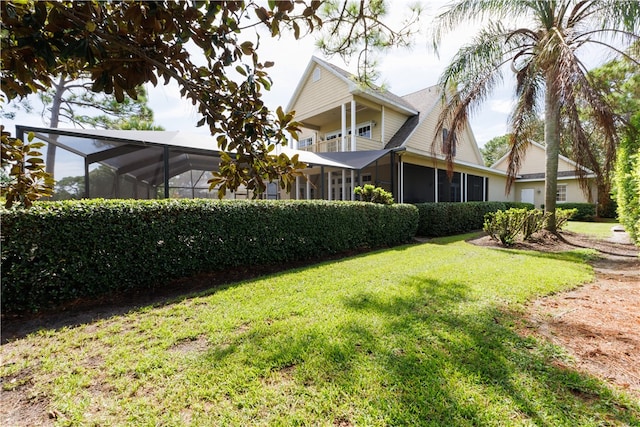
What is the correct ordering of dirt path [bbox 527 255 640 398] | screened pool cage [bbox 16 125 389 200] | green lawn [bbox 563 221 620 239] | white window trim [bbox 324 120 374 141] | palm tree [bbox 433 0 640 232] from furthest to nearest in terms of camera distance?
white window trim [bbox 324 120 374 141], green lawn [bbox 563 221 620 239], screened pool cage [bbox 16 125 389 200], palm tree [bbox 433 0 640 232], dirt path [bbox 527 255 640 398]

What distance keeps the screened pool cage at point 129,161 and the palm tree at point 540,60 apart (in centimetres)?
406

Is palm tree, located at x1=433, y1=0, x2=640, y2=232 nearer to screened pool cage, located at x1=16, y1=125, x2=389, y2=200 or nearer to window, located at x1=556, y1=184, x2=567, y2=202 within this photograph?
screened pool cage, located at x1=16, y1=125, x2=389, y2=200

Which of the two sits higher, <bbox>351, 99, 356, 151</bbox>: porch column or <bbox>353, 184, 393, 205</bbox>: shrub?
<bbox>351, 99, 356, 151</bbox>: porch column

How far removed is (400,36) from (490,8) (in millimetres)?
6362

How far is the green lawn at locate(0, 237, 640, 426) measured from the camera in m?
1.92

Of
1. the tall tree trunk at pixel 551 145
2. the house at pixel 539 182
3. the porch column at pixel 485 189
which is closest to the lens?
the tall tree trunk at pixel 551 145

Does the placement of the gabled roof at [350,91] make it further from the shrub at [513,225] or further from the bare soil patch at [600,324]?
the bare soil patch at [600,324]

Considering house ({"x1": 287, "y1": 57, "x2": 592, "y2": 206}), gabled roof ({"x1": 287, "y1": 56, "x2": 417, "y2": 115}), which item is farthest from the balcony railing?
gabled roof ({"x1": 287, "y1": 56, "x2": 417, "y2": 115})

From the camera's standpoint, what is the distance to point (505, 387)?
2145 millimetres

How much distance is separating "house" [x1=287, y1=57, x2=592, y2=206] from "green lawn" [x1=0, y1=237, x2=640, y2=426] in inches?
352

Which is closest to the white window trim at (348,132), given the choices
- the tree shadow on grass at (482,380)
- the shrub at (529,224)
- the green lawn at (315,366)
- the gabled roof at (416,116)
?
the gabled roof at (416,116)

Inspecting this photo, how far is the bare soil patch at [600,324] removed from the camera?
2443 mm

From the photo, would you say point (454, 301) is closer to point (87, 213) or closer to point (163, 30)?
point (163, 30)

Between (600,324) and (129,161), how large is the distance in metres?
12.7
